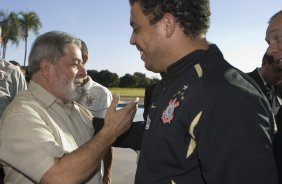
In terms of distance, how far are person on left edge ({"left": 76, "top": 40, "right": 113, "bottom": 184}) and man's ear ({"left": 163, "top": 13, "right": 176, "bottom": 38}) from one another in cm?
272

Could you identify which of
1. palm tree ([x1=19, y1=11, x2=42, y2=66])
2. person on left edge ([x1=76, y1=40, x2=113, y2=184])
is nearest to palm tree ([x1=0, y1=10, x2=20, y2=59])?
palm tree ([x1=19, y1=11, x2=42, y2=66])

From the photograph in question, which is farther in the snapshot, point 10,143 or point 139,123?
point 139,123

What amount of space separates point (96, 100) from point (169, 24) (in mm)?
2847

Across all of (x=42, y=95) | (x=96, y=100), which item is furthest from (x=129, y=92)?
(x=42, y=95)

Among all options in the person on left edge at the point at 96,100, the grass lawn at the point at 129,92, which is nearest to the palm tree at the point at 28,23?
the grass lawn at the point at 129,92

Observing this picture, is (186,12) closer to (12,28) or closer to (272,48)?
(272,48)

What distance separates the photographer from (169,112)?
5.28 feet

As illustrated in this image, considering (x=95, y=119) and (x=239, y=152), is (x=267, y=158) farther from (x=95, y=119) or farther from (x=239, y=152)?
(x=95, y=119)

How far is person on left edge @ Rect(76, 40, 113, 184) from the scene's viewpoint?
4406 mm

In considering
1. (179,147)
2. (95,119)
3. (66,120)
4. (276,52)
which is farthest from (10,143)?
(276,52)

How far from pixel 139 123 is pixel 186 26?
110cm

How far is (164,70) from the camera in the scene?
1901 mm

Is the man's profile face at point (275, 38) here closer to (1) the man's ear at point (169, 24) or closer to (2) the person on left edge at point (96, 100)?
(1) the man's ear at point (169, 24)

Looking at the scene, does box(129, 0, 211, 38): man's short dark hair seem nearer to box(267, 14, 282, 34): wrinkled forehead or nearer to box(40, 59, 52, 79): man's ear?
box(267, 14, 282, 34): wrinkled forehead
